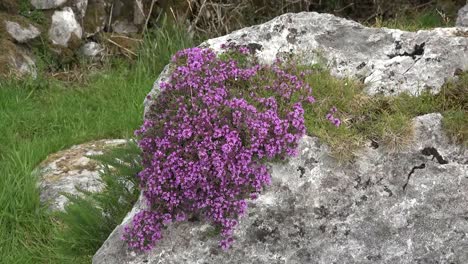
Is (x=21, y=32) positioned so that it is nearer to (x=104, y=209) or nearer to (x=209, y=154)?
(x=104, y=209)

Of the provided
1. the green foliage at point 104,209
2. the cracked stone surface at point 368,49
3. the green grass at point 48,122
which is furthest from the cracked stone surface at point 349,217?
the green grass at point 48,122

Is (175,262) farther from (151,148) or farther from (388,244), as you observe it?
(388,244)

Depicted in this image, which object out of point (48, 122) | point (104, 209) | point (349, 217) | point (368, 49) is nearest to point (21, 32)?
point (48, 122)

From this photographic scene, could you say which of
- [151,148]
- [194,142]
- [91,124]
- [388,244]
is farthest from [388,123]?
[91,124]

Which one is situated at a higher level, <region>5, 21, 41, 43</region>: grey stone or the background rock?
the background rock

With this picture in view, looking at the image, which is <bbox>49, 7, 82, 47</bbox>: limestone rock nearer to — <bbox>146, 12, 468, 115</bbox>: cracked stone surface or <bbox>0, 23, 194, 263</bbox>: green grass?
<bbox>0, 23, 194, 263</bbox>: green grass

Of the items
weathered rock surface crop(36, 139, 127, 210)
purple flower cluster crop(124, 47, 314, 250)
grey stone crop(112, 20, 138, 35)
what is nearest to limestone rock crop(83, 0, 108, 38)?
grey stone crop(112, 20, 138, 35)
